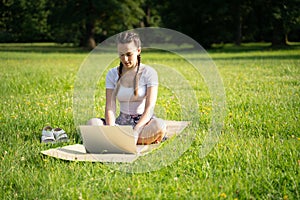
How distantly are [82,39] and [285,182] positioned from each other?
36623 millimetres

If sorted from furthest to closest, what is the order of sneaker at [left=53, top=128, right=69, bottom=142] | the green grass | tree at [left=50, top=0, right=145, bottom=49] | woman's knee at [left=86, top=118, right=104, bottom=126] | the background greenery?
tree at [left=50, top=0, right=145, bottom=49]
the background greenery
sneaker at [left=53, top=128, right=69, bottom=142]
woman's knee at [left=86, top=118, right=104, bottom=126]
the green grass

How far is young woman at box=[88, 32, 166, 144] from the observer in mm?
3984

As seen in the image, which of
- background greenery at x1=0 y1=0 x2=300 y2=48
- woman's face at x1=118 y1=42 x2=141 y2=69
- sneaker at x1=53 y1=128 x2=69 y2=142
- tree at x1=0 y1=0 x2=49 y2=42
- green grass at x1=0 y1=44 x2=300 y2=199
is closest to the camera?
green grass at x1=0 y1=44 x2=300 y2=199

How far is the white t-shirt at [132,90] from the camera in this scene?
4.23m

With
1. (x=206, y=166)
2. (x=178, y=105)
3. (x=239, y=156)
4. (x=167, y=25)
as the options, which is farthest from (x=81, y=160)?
(x=167, y=25)

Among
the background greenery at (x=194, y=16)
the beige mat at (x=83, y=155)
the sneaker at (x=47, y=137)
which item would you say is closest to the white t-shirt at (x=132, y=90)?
the beige mat at (x=83, y=155)

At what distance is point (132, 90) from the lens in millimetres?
4277

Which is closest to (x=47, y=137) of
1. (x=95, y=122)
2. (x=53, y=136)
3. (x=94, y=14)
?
(x=53, y=136)

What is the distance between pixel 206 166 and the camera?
330cm

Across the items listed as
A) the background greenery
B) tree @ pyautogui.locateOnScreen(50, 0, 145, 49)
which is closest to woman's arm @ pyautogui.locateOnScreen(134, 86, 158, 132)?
the background greenery

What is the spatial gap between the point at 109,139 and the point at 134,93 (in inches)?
29.6

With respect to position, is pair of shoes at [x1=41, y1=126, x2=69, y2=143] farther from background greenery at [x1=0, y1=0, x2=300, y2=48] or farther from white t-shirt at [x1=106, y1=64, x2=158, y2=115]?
background greenery at [x1=0, y1=0, x2=300, y2=48]

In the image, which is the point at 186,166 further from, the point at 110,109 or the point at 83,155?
the point at 110,109

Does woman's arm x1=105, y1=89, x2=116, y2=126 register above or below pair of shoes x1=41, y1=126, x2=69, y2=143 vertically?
above
